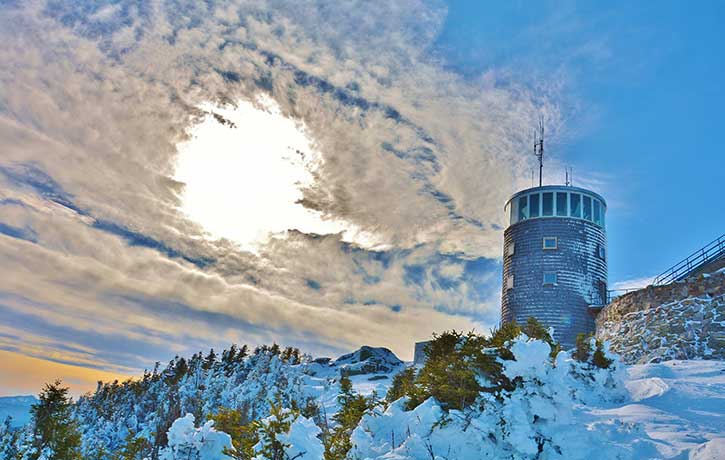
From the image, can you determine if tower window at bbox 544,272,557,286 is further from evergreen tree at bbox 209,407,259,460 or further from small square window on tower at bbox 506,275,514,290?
evergreen tree at bbox 209,407,259,460

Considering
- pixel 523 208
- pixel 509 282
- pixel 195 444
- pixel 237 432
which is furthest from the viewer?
pixel 523 208

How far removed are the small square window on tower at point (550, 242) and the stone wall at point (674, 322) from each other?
5396 millimetres

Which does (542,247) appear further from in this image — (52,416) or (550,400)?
(52,416)

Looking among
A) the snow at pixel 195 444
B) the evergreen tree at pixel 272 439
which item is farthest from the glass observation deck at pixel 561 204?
the evergreen tree at pixel 272 439

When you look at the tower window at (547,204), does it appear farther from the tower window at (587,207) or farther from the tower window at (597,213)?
the tower window at (597,213)

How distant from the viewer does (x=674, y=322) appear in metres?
19.7

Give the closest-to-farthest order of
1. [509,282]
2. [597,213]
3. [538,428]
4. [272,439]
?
[272,439] → [538,428] → [597,213] → [509,282]

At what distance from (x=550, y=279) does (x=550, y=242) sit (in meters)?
2.02

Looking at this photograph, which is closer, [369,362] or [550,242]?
[550,242]

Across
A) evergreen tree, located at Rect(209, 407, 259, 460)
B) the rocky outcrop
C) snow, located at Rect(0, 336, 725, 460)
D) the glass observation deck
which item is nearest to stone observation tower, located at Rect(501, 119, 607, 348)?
the glass observation deck

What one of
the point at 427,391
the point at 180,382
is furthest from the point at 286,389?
the point at 427,391

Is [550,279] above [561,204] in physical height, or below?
below

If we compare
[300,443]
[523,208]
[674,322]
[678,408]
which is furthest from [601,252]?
[300,443]

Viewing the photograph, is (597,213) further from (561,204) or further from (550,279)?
(550,279)
